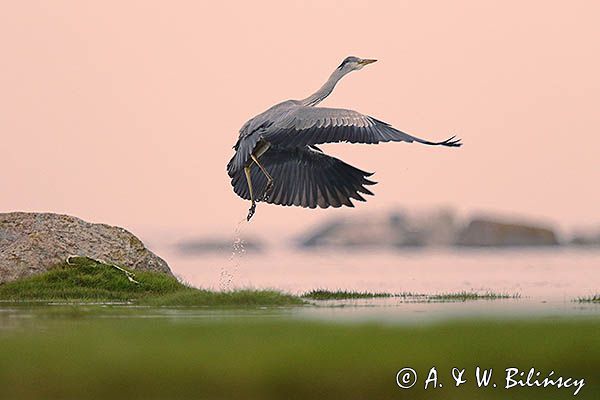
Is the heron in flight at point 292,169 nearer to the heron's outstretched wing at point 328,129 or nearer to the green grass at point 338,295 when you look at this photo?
the heron's outstretched wing at point 328,129

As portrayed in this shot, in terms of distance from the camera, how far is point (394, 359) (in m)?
8.18

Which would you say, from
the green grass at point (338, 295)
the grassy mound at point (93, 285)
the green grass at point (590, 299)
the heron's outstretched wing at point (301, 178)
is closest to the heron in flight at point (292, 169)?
the heron's outstretched wing at point (301, 178)

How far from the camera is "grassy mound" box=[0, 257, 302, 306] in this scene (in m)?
17.8

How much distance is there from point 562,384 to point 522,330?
3.56ft

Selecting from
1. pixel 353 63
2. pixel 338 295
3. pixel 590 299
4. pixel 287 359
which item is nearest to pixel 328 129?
pixel 353 63

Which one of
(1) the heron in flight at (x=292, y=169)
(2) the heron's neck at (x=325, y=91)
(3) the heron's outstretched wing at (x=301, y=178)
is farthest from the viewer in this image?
(3) the heron's outstretched wing at (x=301, y=178)

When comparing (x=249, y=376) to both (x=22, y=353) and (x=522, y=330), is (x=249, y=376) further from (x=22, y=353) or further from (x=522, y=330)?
(x=522, y=330)

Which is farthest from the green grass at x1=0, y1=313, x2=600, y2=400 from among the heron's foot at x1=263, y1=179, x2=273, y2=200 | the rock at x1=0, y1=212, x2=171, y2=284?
the rock at x1=0, y1=212, x2=171, y2=284

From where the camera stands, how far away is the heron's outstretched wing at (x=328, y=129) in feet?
45.4

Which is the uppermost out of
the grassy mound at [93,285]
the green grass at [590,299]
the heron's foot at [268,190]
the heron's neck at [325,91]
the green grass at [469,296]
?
the heron's neck at [325,91]

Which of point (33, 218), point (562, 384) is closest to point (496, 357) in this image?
point (562, 384)

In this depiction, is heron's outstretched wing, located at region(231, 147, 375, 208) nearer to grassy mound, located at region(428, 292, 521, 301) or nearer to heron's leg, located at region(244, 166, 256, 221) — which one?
heron's leg, located at region(244, 166, 256, 221)

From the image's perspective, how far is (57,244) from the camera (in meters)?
19.9

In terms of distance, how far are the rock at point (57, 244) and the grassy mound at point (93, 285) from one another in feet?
1.24
